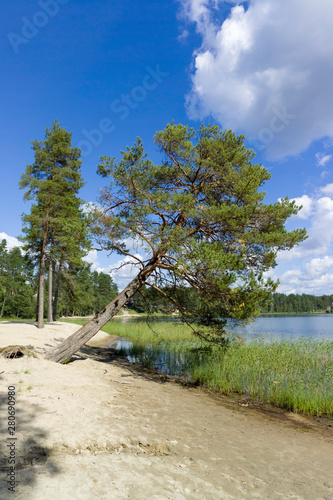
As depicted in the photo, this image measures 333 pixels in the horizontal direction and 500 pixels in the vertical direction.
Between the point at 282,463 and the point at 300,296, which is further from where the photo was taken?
the point at 300,296

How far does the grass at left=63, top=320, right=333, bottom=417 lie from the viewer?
26.5 ft

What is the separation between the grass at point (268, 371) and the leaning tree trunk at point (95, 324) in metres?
3.41

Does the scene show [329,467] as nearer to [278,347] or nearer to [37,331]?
[278,347]

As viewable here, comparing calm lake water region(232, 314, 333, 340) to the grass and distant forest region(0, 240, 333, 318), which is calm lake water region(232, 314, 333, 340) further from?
distant forest region(0, 240, 333, 318)

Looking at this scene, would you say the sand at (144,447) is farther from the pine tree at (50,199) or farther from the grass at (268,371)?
the pine tree at (50,199)

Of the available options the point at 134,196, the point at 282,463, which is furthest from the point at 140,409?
the point at 134,196

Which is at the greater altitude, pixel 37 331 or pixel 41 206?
pixel 41 206

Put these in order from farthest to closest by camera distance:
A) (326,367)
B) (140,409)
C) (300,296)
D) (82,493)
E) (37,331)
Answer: (300,296) < (37,331) < (326,367) < (140,409) < (82,493)

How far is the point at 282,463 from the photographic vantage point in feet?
15.1

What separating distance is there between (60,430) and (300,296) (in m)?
148

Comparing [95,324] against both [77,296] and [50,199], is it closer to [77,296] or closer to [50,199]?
[50,199]

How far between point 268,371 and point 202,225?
18.3ft

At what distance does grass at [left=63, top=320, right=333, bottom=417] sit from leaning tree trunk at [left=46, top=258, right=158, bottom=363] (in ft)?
11.2

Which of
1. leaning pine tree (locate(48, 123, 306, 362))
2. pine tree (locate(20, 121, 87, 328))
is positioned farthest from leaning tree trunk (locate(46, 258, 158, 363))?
pine tree (locate(20, 121, 87, 328))
